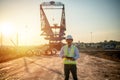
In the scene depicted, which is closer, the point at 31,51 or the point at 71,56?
the point at 71,56

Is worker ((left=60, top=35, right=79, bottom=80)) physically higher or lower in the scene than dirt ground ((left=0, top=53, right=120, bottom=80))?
higher

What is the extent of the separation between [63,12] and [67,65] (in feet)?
181

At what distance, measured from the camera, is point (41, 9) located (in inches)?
2299

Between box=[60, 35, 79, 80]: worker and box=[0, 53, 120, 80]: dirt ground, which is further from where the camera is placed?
box=[0, 53, 120, 80]: dirt ground

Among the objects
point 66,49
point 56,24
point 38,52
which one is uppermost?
Result: point 56,24

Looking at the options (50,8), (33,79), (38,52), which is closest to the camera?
(33,79)

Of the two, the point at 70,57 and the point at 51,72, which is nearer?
the point at 70,57

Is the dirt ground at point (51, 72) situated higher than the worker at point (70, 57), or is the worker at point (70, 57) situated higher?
the worker at point (70, 57)

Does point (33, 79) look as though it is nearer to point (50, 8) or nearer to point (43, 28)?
point (43, 28)

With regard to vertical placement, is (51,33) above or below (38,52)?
above

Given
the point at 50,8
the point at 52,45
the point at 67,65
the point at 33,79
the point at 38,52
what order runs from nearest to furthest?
1. the point at 67,65
2. the point at 33,79
3. the point at 38,52
4. the point at 52,45
5. the point at 50,8

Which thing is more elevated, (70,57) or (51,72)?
(70,57)

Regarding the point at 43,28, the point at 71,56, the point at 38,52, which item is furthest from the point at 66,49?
the point at 43,28

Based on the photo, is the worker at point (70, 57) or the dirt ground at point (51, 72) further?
the dirt ground at point (51, 72)
